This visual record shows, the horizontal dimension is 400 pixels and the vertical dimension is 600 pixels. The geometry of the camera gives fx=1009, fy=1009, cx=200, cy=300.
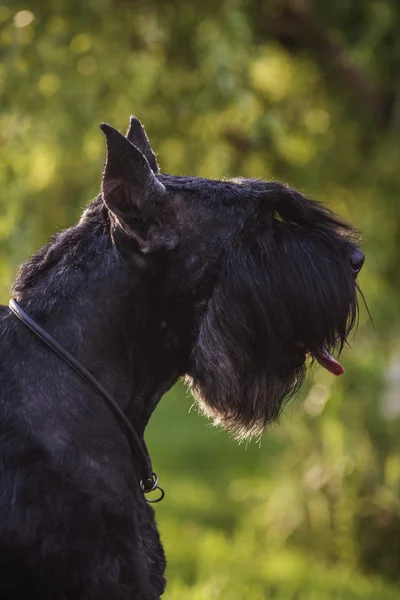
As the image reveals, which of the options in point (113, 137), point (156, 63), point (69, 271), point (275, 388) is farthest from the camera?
point (156, 63)

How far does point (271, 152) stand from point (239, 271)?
4357mm

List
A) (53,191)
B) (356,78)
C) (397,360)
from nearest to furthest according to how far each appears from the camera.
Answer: (53,191) < (356,78) < (397,360)

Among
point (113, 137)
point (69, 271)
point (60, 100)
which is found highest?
point (60, 100)

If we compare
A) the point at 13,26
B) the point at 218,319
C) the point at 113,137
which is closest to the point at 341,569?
the point at 13,26

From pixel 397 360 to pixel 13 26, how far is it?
4425mm

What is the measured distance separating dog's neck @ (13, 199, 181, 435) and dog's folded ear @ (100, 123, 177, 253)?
0.31 feet

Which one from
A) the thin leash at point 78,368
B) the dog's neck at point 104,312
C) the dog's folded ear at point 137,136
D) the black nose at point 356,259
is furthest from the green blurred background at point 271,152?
the black nose at point 356,259

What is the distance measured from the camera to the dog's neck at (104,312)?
2.87 meters

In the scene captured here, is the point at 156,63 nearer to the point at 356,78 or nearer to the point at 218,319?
the point at 356,78

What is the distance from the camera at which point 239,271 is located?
2.95m

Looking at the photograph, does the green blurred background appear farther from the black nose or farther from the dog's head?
the black nose

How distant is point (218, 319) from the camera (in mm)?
2938

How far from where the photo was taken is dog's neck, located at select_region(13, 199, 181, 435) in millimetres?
2865

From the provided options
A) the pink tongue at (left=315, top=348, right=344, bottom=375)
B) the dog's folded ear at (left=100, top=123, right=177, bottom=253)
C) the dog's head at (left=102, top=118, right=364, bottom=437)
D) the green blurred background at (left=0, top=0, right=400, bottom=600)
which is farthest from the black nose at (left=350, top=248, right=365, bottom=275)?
the green blurred background at (left=0, top=0, right=400, bottom=600)
